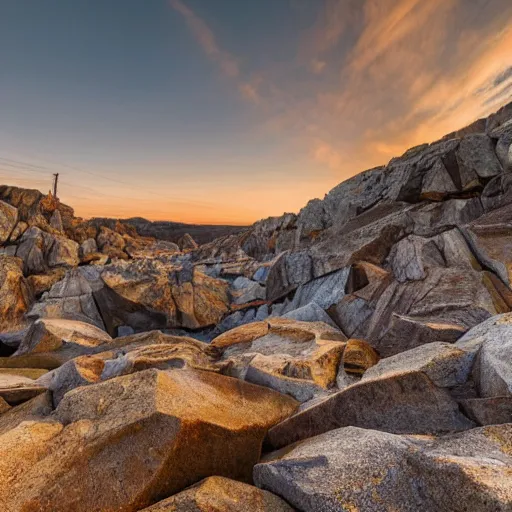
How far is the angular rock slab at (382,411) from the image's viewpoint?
4.14 m

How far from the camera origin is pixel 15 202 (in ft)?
155

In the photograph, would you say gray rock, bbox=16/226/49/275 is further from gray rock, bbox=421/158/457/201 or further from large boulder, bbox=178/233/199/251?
large boulder, bbox=178/233/199/251

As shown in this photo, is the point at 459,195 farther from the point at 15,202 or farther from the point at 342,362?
the point at 15,202

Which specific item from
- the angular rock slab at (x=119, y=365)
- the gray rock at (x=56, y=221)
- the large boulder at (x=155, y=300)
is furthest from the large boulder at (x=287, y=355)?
the gray rock at (x=56, y=221)

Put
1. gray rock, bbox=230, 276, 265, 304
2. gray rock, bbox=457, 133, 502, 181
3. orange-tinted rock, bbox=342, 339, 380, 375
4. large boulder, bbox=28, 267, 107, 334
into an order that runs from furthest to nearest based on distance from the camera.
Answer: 1. large boulder, bbox=28, 267, 107, 334
2. gray rock, bbox=230, 276, 265, 304
3. gray rock, bbox=457, 133, 502, 181
4. orange-tinted rock, bbox=342, 339, 380, 375

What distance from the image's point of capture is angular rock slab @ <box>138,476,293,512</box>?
2.79 m

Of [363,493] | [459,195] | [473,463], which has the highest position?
[459,195]

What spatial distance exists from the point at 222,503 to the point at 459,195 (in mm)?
15862

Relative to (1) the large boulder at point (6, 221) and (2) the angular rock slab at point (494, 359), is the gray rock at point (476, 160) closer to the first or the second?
(2) the angular rock slab at point (494, 359)

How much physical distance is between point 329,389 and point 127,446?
4.04m

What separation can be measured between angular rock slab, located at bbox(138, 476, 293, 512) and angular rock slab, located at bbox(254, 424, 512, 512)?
6.7 inches

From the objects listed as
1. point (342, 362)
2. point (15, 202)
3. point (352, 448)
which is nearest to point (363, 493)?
point (352, 448)

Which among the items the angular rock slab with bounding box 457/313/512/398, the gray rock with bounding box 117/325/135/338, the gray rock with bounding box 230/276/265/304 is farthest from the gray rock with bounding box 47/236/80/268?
the angular rock slab with bounding box 457/313/512/398

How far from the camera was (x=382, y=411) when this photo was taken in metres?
4.33
